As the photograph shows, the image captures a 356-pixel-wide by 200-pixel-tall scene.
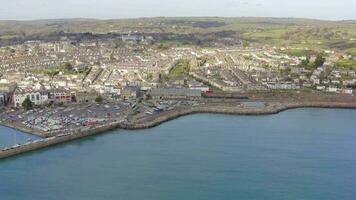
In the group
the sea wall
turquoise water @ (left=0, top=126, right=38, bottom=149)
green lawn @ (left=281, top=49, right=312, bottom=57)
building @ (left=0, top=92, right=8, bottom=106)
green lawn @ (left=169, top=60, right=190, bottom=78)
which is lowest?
turquoise water @ (left=0, top=126, right=38, bottom=149)

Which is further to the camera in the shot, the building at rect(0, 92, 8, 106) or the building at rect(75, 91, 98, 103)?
the building at rect(75, 91, 98, 103)

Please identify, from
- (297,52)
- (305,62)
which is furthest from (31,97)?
(297,52)

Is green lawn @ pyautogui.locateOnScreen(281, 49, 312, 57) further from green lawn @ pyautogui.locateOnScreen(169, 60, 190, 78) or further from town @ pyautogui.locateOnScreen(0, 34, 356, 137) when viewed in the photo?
green lawn @ pyautogui.locateOnScreen(169, 60, 190, 78)

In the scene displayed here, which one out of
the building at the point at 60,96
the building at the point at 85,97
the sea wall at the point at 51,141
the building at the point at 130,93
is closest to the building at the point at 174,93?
the building at the point at 130,93

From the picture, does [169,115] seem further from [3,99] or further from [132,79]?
[132,79]

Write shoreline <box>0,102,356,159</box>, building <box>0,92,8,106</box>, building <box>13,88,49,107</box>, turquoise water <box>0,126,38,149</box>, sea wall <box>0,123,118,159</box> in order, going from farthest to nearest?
1. building <box>0,92,8,106</box>
2. building <box>13,88,49,107</box>
3. turquoise water <box>0,126,38,149</box>
4. shoreline <box>0,102,356,159</box>
5. sea wall <box>0,123,118,159</box>

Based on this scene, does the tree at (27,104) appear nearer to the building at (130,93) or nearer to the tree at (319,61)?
the building at (130,93)

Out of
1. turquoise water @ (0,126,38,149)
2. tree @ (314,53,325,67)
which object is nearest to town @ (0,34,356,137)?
tree @ (314,53,325,67)
